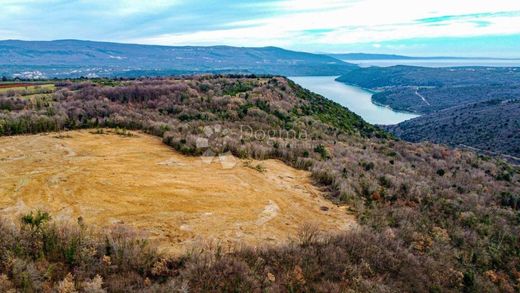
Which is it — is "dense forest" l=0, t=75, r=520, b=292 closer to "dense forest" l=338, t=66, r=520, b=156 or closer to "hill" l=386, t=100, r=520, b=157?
"hill" l=386, t=100, r=520, b=157

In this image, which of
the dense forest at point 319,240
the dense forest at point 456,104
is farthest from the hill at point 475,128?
the dense forest at point 319,240

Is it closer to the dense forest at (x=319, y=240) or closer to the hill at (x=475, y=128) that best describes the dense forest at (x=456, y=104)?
the hill at (x=475, y=128)

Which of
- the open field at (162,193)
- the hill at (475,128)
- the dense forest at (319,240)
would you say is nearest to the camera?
the dense forest at (319,240)

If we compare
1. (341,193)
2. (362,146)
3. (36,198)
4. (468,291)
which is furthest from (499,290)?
(362,146)

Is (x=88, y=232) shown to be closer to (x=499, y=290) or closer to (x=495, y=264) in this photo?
(x=499, y=290)

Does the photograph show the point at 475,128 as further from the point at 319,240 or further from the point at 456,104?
the point at 319,240
